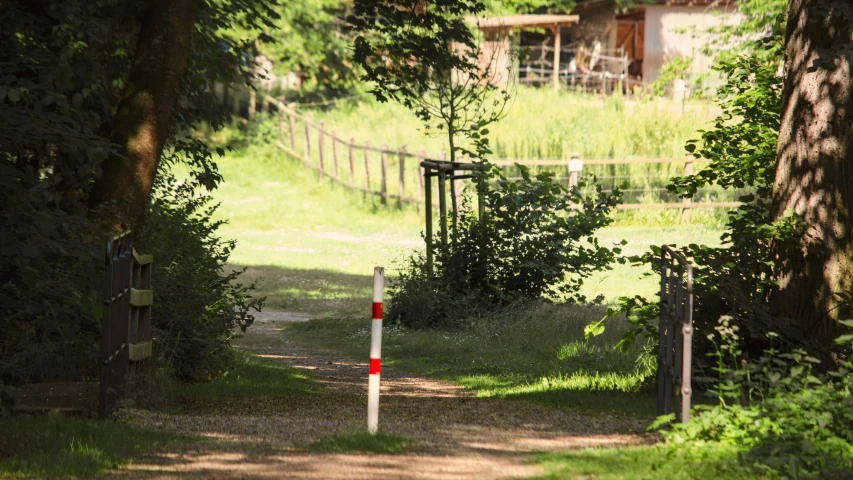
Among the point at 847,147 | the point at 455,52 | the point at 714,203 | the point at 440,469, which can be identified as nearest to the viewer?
the point at 440,469

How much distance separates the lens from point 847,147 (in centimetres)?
802

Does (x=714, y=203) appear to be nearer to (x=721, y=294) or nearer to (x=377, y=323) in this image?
(x=721, y=294)

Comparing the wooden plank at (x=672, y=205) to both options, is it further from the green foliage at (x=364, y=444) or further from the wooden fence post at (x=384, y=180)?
the green foliage at (x=364, y=444)

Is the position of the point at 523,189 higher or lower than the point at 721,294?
higher

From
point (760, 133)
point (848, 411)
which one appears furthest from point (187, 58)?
point (848, 411)

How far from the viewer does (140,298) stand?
860 centimetres

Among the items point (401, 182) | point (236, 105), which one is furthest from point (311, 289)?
point (236, 105)

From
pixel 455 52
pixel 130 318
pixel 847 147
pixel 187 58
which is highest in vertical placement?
pixel 455 52

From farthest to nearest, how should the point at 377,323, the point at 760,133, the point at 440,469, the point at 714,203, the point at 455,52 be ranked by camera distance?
the point at 714,203 → the point at 455,52 → the point at 760,133 → the point at 377,323 → the point at 440,469

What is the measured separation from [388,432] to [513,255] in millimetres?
8509

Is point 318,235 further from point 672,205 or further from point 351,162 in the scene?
point 672,205

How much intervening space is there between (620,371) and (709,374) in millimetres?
2212

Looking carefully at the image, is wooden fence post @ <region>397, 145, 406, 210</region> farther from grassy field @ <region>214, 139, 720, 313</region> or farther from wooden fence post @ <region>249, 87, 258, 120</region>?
wooden fence post @ <region>249, 87, 258, 120</region>

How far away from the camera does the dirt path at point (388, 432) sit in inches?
234
